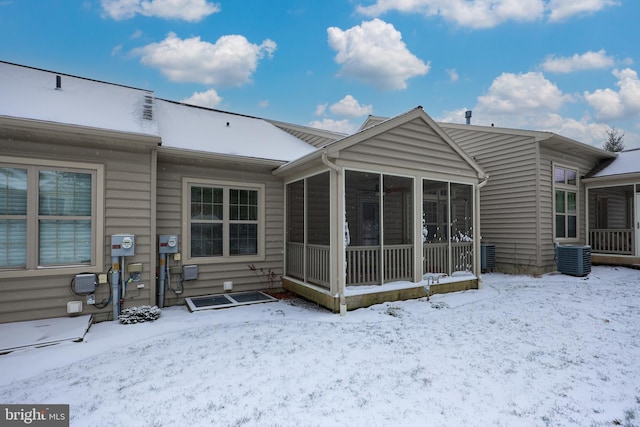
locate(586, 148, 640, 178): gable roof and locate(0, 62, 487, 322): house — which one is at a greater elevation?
locate(586, 148, 640, 178): gable roof

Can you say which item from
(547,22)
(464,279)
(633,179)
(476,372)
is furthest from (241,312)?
(547,22)

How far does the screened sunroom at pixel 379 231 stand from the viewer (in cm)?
540

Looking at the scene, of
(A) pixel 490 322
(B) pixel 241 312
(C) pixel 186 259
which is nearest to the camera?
(A) pixel 490 322

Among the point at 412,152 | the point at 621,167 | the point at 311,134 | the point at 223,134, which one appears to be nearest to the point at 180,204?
the point at 223,134

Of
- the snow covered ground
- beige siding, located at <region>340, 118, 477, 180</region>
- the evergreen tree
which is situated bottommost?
the snow covered ground

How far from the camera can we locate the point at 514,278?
8.58m

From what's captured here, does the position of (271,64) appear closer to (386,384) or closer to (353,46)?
(353,46)

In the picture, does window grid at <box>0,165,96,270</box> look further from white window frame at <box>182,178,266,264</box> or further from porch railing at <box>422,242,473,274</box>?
porch railing at <box>422,242,473,274</box>

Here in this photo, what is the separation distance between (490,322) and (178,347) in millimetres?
4470

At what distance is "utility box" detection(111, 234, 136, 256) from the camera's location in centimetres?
499

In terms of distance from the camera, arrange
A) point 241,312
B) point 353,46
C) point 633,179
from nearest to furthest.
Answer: point 241,312 → point 633,179 → point 353,46

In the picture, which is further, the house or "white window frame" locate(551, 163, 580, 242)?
"white window frame" locate(551, 163, 580, 242)

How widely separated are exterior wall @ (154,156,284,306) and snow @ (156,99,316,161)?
335 millimetres

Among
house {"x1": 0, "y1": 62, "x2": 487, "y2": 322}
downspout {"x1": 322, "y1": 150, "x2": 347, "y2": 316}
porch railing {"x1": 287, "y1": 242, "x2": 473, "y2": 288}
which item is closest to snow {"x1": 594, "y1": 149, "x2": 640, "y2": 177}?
house {"x1": 0, "y1": 62, "x2": 487, "y2": 322}
